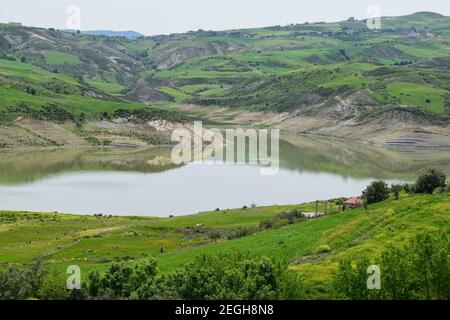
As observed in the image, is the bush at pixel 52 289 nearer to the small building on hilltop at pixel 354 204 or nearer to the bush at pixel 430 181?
the small building on hilltop at pixel 354 204

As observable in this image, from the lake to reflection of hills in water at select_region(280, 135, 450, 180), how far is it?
0.20m

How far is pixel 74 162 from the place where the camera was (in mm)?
121000

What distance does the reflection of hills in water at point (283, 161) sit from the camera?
111 metres

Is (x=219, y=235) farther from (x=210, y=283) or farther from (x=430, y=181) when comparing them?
(x=210, y=283)

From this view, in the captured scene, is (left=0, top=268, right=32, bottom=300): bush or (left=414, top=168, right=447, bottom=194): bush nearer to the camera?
(left=0, top=268, right=32, bottom=300): bush

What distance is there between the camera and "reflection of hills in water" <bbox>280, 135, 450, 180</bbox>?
116 m

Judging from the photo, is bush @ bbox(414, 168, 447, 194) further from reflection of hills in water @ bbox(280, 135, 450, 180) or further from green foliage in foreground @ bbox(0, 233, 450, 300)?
reflection of hills in water @ bbox(280, 135, 450, 180)

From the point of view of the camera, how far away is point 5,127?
14250cm
